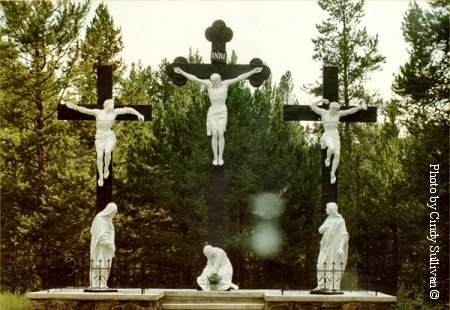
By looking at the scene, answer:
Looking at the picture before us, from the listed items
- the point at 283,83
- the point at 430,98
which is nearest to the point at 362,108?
the point at 430,98

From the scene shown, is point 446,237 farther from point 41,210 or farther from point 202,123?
point 41,210

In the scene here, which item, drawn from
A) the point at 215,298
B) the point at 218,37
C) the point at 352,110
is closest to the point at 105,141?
the point at 218,37

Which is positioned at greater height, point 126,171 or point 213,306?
point 126,171

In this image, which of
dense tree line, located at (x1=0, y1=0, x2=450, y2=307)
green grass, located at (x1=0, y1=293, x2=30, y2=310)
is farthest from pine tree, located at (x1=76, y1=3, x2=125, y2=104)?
green grass, located at (x1=0, y1=293, x2=30, y2=310)

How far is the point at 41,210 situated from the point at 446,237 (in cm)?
1270

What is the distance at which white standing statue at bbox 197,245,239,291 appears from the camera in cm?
1198

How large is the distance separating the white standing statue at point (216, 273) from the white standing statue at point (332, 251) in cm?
171

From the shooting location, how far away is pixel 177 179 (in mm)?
21312

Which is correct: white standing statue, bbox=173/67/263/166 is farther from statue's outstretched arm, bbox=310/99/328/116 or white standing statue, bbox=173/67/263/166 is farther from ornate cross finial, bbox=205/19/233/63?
statue's outstretched arm, bbox=310/99/328/116

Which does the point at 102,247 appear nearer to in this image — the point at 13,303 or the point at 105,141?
the point at 105,141

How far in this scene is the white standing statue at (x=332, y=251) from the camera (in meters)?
11.8

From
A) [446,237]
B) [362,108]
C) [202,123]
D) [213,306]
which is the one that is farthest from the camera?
[202,123]

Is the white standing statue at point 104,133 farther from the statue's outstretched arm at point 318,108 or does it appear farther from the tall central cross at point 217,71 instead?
the statue's outstretched arm at point 318,108

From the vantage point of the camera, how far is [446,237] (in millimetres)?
18516
